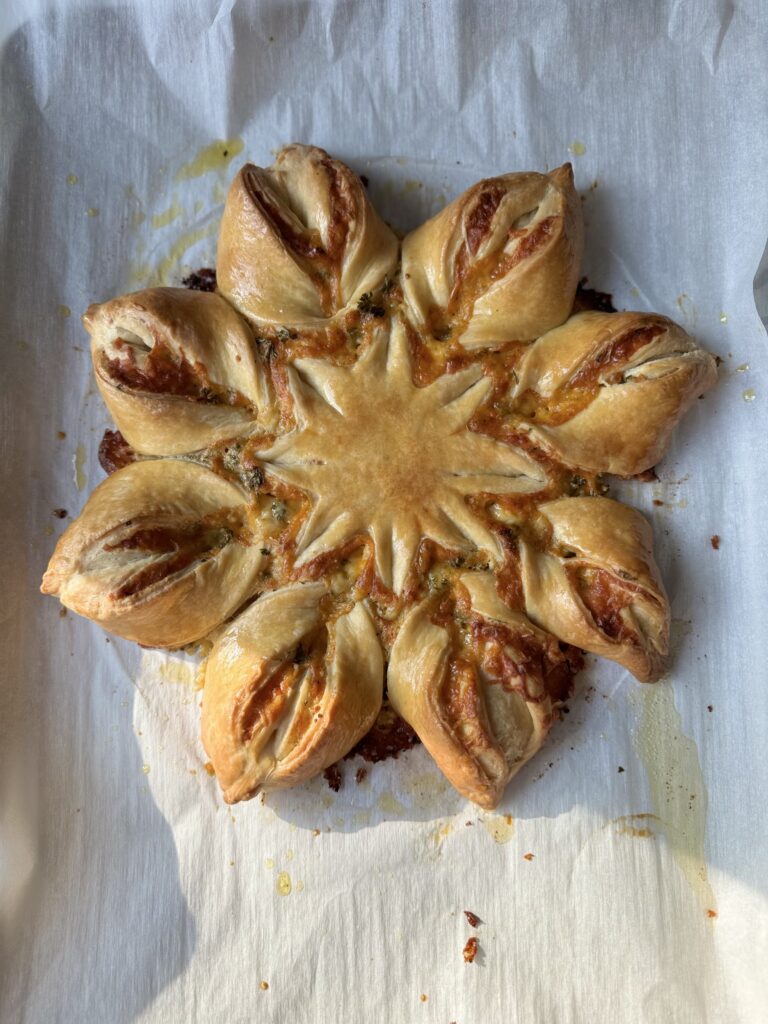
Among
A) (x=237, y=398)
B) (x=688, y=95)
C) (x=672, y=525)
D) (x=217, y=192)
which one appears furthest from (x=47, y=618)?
(x=688, y=95)

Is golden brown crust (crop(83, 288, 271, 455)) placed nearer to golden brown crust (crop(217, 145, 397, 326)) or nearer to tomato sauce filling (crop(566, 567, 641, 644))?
golden brown crust (crop(217, 145, 397, 326))

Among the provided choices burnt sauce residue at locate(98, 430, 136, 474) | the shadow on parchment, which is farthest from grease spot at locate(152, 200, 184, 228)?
burnt sauce residue at locate(98, 430, 136, 474)

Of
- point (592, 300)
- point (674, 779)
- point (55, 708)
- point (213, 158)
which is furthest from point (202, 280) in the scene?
point (674, 779)

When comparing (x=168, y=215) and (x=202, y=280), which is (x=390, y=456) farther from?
(x=168, y=215)

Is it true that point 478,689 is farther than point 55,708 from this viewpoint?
No

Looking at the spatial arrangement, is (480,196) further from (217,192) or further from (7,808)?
(7,808)
